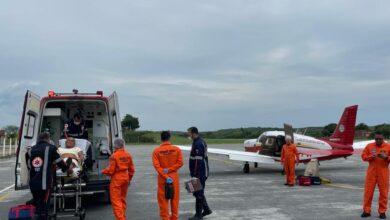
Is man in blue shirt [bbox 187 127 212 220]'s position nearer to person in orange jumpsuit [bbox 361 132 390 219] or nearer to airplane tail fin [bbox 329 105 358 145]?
person in orange jumpsuit [bbox 361 132 390 219]

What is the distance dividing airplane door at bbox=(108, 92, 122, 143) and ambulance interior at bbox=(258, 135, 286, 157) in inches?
411

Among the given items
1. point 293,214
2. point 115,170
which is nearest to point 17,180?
point 115,170

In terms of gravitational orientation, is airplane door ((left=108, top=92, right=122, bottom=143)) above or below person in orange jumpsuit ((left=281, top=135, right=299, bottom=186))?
above

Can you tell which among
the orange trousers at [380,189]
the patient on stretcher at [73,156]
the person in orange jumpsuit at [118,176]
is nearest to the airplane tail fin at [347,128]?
the orange trousers at [380,189]

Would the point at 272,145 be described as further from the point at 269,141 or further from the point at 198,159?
the point at 198,159

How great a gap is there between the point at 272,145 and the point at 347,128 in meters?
3.82

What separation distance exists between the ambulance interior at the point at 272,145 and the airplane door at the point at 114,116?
1043cm

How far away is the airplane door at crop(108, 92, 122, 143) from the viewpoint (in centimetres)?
973

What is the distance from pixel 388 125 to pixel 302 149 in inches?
2900

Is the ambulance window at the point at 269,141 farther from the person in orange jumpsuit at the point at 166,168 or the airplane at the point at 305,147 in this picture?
the person in orange jumpsuit at the point at 166,168

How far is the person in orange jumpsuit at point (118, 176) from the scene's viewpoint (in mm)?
7504

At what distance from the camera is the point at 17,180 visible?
8.77 metres

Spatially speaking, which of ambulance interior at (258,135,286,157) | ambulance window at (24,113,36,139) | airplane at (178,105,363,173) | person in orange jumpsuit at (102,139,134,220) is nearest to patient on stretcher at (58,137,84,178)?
ambulance window at (24,113,36,139)

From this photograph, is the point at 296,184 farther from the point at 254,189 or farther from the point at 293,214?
the point at 293,214
